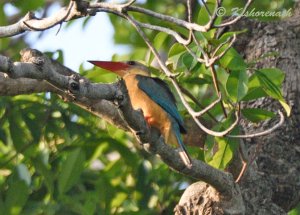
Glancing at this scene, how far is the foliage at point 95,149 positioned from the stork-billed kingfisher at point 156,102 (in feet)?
0.42

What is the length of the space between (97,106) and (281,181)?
1304 mm

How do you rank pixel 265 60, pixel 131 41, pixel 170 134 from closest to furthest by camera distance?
pixel 170 134 → pixel 265 60 → pixel 131 41

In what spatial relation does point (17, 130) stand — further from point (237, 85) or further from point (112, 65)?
point (237, 85)

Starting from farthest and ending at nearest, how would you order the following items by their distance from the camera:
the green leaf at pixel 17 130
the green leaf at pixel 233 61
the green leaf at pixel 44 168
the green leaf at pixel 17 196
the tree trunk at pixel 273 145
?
the green leaf at pixel 17 130 < the green leaf at pixel 44 168 < the green leaf at pixel 17 196 < the tree trunk at pixel 273 145 < the green leaf at pixel 233 61

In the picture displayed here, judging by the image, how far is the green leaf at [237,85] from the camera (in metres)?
4.86

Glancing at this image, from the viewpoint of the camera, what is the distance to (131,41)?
7.79 m

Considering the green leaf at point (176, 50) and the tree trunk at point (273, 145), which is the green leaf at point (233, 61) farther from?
the tree trunk at point (273, 145)

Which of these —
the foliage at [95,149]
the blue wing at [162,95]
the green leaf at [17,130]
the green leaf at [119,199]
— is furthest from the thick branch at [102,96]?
the green leaf at [119,199]

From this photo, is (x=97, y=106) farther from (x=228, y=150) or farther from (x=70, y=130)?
(x=70, y=130)

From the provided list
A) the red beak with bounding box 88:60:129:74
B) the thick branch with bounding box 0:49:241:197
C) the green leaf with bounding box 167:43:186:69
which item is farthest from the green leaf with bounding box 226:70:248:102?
the red beak with bounding box 88:60:129:74

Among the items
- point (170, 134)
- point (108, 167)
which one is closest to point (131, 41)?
point (108, 167)

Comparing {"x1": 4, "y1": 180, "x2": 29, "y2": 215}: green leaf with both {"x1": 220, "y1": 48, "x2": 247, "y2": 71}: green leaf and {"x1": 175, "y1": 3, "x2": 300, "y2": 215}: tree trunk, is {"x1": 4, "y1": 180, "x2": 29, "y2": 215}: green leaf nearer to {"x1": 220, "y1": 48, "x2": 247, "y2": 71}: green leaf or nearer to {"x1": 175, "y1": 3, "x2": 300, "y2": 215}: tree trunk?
{"x1": 175, "y1": 3, "x2": 300, "y2": 215}: tree trunk

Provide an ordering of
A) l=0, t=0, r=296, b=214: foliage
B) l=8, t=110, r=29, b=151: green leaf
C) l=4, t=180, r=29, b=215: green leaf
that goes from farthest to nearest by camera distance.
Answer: l=8, t=110, r=29, b=151: green leaf → l=4, t=180, r=29, b=215: green leaf → l=0, t=0, r=296, b=214: foliage

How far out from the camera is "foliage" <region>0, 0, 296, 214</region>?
16.7ft
